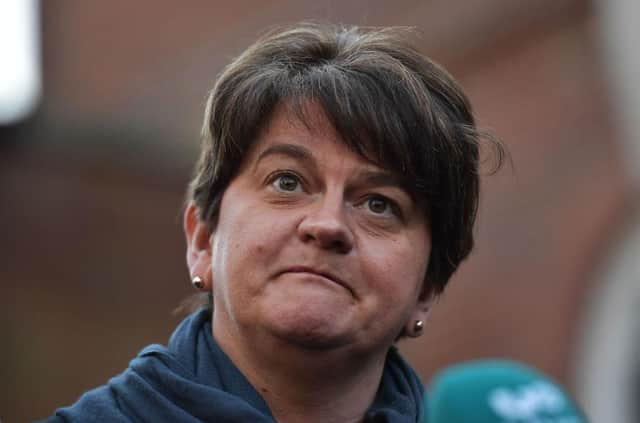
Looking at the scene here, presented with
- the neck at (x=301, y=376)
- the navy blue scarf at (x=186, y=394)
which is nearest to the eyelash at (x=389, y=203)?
the neck at (x=301, y=376)

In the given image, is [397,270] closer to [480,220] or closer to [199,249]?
[199,249]

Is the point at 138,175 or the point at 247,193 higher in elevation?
the point at 247,193

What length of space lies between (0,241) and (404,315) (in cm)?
728

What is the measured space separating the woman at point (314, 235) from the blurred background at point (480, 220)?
6419 mm

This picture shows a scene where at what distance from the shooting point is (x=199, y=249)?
9.90 ft

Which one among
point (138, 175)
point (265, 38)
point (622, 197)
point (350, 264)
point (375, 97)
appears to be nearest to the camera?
point (350, 264)

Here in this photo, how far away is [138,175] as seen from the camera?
10.4 meters

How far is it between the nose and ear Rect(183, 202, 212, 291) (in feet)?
1.14

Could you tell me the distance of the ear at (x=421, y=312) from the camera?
3057mm

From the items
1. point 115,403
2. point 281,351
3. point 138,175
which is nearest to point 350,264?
point 281,351

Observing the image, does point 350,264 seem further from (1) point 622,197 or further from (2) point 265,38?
(1) point 622,197

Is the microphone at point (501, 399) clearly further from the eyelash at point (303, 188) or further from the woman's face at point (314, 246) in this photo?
the eyelash at point (303, 188)

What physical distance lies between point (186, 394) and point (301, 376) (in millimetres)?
→ 240

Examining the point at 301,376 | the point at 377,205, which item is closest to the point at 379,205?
the point at 377,205
